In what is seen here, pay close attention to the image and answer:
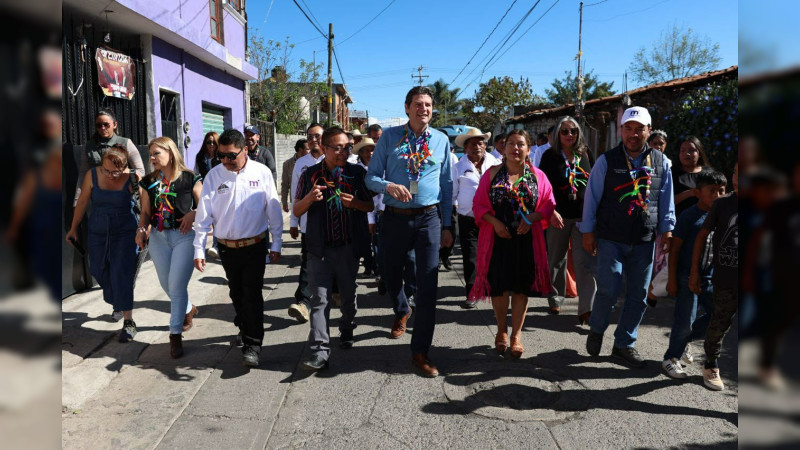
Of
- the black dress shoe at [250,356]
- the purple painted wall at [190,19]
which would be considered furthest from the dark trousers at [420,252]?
the purple painted wall at [190,19]

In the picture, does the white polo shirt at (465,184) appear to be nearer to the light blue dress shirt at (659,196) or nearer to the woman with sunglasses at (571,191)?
the woman with sunglasses at (571,191)

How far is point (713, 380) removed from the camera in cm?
418

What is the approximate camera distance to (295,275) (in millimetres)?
8328

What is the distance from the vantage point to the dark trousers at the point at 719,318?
384cm

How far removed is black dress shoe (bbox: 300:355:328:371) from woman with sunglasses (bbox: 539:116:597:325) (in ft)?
8.34

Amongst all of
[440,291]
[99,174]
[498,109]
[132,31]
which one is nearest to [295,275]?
[440,291]

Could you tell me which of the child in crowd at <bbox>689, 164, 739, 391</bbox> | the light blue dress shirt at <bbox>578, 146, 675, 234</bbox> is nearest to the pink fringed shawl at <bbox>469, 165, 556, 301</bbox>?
the light blue dress shirt at <bbox>578, 146, 675, 234</bbox>

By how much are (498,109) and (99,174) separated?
3787cm

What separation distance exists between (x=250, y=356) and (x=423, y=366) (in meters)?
1.40

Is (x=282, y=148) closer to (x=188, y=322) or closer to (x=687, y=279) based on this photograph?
(x=188, y=322)

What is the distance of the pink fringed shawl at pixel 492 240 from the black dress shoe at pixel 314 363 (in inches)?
54.9

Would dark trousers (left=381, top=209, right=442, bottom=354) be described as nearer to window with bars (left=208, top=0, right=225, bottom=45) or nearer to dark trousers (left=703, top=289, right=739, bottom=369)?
dark trousers (left=703, top=289, right=739, bottom=369)

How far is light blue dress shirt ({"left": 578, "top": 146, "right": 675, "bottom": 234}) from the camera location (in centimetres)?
469

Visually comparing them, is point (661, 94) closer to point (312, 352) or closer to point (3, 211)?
point (312, 352)
